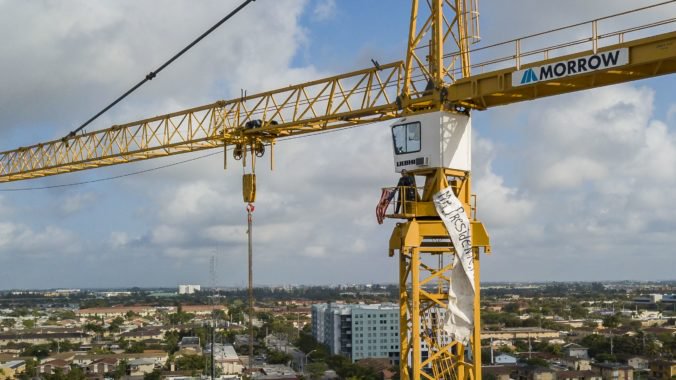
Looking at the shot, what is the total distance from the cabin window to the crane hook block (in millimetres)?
8174

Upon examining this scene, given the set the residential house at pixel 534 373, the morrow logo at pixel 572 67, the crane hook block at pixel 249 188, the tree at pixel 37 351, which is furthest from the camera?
the tree at pixel 37 351

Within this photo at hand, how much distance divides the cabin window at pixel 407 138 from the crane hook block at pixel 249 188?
8.17m

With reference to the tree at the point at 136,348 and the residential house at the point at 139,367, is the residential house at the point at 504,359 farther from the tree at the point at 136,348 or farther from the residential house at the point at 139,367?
the tree at the point at 136,348

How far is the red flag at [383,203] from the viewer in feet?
57.2

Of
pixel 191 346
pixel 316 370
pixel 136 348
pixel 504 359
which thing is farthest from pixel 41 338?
pixel 504 359

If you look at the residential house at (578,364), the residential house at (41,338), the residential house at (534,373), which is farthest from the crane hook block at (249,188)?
the residential house at (41,338)

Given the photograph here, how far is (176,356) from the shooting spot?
8094cm

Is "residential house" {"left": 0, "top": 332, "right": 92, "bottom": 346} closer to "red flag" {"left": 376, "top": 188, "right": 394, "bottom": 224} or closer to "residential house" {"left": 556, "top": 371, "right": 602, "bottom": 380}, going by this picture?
"residential house" {"left": 556, "top": 371, "right": 602, "bottom": 380}

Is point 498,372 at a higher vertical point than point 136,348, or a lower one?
higher

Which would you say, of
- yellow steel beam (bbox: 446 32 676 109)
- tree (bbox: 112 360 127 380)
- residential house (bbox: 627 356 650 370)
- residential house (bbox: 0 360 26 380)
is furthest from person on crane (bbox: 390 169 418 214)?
residential house (bbox: 627 356 650 370)

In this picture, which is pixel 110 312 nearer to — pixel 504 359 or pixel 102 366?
pixel 102 366

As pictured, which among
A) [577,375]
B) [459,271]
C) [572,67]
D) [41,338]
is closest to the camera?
[572,67]

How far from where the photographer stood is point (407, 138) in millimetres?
17172

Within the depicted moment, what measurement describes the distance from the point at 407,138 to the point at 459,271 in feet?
11.1
